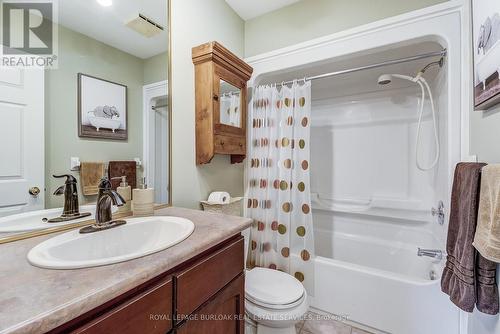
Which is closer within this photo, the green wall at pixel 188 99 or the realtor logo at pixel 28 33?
the realtor logo at pixel 28 33

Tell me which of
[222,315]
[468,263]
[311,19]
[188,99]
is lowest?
[222,315]

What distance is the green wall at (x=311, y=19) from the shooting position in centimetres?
143

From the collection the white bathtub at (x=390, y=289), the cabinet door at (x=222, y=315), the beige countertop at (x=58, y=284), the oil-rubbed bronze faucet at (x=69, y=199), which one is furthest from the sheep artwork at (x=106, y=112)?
the white bathtub at (x=390, y=289)

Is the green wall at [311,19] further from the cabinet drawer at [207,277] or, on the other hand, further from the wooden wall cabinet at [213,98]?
the cabinet drawer at [207,277]

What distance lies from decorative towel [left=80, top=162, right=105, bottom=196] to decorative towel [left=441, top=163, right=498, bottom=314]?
1.67 meters

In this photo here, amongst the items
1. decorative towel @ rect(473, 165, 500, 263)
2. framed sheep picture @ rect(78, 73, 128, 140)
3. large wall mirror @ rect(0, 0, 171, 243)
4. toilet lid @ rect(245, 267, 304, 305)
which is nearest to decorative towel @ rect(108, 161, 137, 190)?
large wall mirror @ rect(0, 0, 171, 243)

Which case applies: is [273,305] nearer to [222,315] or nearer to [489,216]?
[222,315]

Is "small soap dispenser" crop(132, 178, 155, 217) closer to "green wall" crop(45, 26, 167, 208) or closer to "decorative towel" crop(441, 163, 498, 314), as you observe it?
"green wall" crop(45, 26, 167, 208)

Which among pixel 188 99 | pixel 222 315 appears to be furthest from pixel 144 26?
pixel 222 315

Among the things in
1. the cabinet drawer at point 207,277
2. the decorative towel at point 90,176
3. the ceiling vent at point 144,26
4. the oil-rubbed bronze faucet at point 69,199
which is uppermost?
the ceiling vent at point 144,26

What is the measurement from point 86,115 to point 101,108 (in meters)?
0.07

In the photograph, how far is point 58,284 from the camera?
0.48 metres

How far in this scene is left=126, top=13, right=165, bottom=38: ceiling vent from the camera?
112 centimetres

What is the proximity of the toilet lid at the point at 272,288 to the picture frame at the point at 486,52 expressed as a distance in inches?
51.5
